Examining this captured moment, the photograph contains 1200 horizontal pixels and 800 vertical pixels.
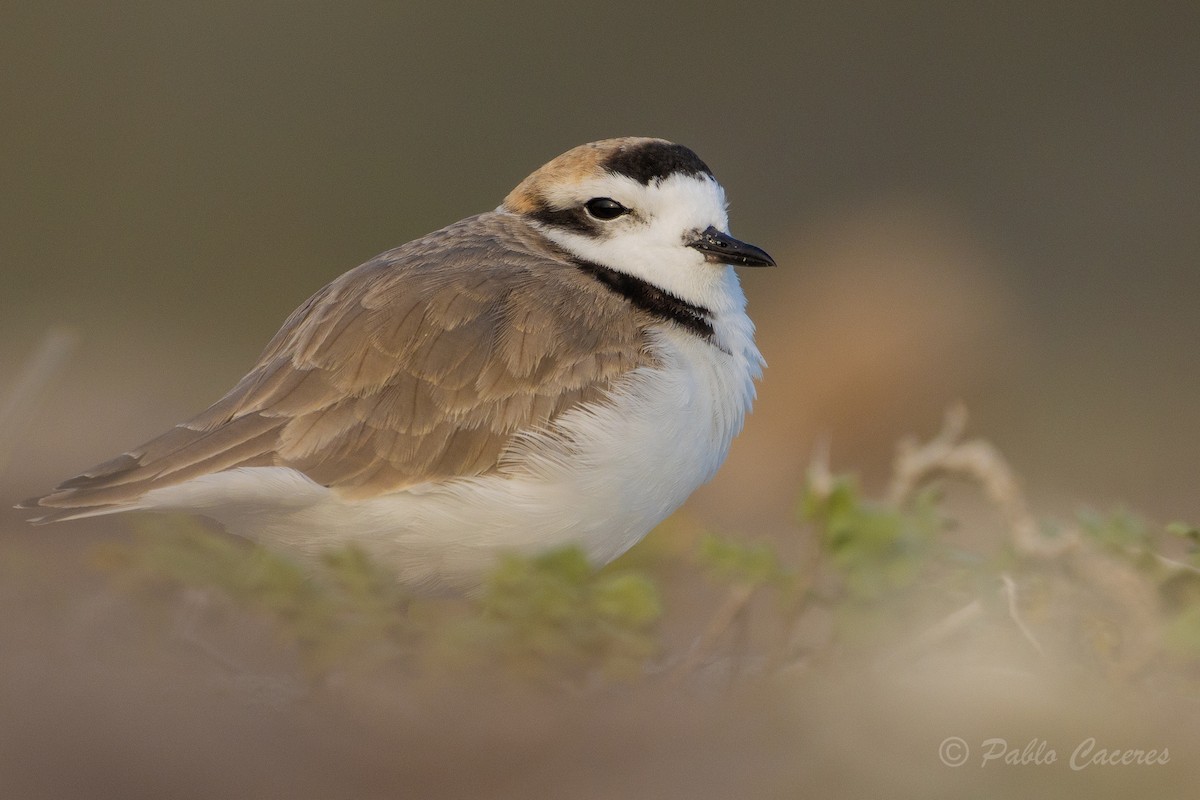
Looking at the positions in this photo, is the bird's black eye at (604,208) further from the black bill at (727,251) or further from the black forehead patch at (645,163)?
the black bill at (727,251)

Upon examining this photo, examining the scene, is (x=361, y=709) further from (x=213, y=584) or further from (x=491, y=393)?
(x=491, y=393)

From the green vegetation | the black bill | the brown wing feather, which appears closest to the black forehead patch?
the black bill

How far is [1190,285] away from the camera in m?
12.2

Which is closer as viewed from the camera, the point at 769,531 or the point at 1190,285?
the point at 769,531

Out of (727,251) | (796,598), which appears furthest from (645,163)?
(796,598)

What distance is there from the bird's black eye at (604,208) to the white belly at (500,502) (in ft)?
2.67

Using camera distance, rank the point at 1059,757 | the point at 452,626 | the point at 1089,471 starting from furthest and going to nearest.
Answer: the point at 1089,471 → the point at 452,626 → the point at 1059,757

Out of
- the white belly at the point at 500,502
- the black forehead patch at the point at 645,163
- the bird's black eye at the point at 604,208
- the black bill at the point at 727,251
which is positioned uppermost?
A: the black forehead patch at the point at 645,163

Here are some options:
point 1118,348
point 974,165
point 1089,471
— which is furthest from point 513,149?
Answer: point 1089,471

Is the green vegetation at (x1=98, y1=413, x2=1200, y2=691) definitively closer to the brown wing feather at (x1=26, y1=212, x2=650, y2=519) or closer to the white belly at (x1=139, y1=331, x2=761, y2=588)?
the white belly at (x1=139, y1=331, x2=761, y2=588)

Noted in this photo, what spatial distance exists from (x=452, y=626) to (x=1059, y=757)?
112cm

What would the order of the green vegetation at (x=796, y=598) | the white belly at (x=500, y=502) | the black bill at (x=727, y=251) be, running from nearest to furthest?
the green vegetation at (x=796, y=598)
the white belly at (x=500, y=502)
the black bill at (x=727, y=251)

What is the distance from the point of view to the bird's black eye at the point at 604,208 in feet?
13.9

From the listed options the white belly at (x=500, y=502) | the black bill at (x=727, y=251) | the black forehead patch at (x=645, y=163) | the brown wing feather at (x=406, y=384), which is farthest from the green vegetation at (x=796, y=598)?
the black forehead patch at (x=645, y=163)
